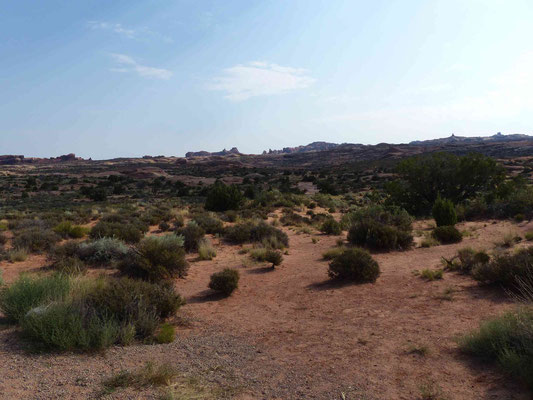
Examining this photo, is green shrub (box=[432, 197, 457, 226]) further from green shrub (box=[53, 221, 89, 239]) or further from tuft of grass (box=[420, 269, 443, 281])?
green shrub (box=[53, 221, 89, 239])

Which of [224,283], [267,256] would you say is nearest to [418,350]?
[224,283]

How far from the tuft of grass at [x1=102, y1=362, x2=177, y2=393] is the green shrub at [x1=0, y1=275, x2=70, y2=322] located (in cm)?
268

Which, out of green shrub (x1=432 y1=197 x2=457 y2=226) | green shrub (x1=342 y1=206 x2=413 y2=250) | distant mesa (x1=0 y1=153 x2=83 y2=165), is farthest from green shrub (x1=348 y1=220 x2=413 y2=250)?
distant mesa (x1=0 y1=153 x2=83 y2=165)

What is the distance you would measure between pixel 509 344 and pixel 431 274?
15.7 ft

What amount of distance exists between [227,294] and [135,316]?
3332 millimetres

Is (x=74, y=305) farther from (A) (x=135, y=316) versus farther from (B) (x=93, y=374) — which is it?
(B) (x=93, y=374)

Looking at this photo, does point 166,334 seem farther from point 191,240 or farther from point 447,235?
point 447,235

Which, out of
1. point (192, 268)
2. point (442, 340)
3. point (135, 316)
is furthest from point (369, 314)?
point (192, 268)

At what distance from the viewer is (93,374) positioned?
4855 millimetres

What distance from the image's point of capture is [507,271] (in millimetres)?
8547

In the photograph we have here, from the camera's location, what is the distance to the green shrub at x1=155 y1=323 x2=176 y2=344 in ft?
20.9

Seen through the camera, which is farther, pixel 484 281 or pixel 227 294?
pixel 227 294

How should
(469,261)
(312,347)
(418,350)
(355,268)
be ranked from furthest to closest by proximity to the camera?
(469,261)
(355,268)
(312,347)
(418,350)

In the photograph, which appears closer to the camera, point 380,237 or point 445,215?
point 380,237
